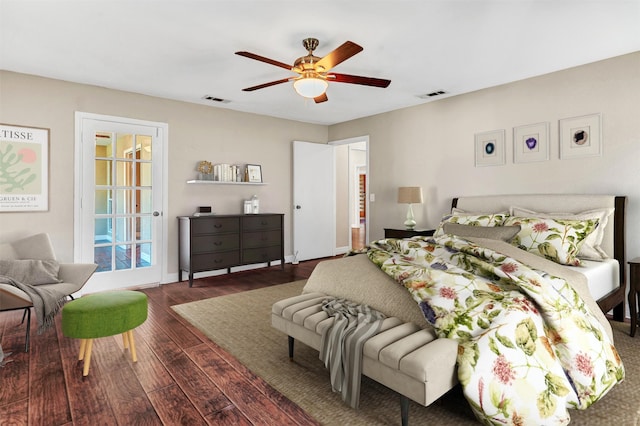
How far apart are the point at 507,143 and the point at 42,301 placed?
4.69 m

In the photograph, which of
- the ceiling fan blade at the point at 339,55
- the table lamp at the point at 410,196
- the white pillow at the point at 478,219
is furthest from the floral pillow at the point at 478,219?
the ceiling fan blade at the point at 339,55

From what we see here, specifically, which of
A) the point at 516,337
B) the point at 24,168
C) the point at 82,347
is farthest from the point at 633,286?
the point at 24,168

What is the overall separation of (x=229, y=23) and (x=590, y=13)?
260cm

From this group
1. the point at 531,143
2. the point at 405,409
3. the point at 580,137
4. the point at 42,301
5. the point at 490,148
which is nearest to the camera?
the point at 405,409

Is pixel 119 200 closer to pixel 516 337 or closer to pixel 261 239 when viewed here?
pixel 261 239

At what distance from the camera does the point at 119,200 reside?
4.44m

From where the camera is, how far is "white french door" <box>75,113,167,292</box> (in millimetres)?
4168

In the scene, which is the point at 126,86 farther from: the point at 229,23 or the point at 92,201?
the point at 229,23

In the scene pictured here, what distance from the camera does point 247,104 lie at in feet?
16.6

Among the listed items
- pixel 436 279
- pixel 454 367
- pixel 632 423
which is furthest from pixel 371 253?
pixel 632 423

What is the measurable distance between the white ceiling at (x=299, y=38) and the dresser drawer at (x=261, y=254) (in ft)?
7.33

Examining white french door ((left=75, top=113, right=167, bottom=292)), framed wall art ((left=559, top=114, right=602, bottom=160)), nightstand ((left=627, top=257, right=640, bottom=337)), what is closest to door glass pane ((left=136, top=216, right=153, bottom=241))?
white french door ((left=75, top=113, right=167, bottom=292))

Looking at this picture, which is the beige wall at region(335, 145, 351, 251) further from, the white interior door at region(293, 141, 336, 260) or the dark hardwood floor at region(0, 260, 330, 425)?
the dark hardwood floor at region(0, 260, 330, 425)

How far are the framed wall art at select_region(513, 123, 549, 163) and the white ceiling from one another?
56 cm
